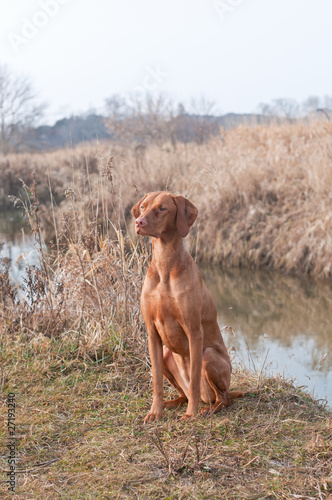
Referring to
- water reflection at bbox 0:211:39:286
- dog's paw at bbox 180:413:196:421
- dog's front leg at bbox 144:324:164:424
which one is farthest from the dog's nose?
water reflection at bbox 0:211:39:286

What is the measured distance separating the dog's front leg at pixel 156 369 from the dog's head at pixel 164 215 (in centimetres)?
56

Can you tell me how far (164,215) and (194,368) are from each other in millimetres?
836

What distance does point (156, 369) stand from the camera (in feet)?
9.57

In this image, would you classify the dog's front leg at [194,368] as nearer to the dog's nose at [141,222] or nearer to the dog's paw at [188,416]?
the dog's paw at [188,416]

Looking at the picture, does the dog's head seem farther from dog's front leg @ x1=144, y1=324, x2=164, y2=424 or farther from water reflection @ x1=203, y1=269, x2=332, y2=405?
water reflection @ x1=203, y1=269, x2=332, y2=405

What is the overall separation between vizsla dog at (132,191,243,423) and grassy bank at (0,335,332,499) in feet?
0.72

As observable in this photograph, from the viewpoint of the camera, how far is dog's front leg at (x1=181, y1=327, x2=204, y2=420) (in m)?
2.75

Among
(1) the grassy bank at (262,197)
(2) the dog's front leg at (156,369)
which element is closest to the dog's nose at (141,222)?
(2) the dog's front leg at (156,369)

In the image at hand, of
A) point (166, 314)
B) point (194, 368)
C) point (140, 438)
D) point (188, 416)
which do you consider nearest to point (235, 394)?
point (188, 416)

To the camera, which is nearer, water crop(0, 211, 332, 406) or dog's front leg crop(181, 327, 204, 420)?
dog's front leg crop(181, 327, 204, 420)

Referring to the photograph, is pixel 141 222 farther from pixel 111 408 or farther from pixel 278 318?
pixel 278 318

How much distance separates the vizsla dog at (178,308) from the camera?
2707 mm

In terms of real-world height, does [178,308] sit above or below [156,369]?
above

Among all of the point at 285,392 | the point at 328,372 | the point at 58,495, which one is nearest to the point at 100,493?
the point at 58,495
